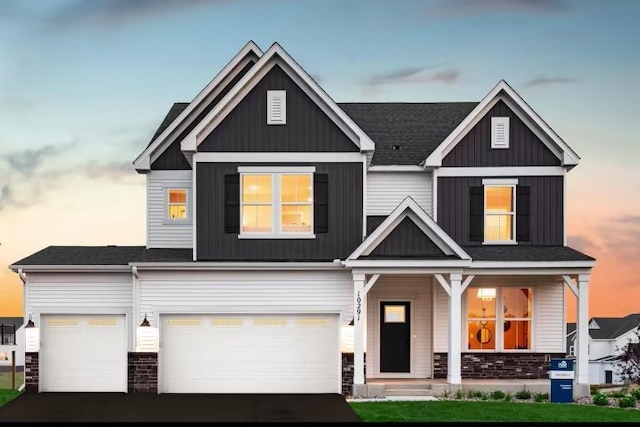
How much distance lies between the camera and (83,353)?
21.4 metres

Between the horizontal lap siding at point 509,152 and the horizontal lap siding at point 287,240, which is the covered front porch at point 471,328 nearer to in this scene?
the horizontal lap siding at point 287,240

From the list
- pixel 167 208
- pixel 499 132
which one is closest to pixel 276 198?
pixel 167 208

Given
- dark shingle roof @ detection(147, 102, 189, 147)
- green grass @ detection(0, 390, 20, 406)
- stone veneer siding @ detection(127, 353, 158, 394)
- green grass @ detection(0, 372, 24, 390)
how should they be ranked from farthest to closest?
dark shingle roof @ detection(147, 102, 189, 147)
green grass @ detection(0, 372, 24, 390)
stone veneer siding @ detection(127, 353, 158, 394)
green grass @ detection(0, 390, 20, 406)

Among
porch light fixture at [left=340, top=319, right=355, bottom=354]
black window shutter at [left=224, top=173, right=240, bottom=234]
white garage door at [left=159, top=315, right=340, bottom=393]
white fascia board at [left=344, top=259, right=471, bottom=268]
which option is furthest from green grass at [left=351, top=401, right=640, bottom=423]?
black window shutter at [left=224, top=173, right=240, bottom=234]

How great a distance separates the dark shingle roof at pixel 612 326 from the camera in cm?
5153

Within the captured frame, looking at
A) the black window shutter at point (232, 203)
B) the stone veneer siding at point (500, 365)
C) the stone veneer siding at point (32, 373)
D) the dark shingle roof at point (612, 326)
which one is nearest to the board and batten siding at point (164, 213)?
the black window shutter at point (232, 203)

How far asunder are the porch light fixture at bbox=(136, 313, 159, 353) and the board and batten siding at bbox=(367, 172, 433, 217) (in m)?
7.09

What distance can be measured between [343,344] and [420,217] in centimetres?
395

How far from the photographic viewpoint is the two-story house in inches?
814

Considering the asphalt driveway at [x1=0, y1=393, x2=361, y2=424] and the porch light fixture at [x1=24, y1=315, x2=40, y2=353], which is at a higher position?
the porch light fixture at [x1=24, y1=315, x2=40, y2=353]

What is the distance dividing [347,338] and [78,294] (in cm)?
767

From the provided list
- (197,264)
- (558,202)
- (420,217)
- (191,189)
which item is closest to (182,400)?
(197,264)

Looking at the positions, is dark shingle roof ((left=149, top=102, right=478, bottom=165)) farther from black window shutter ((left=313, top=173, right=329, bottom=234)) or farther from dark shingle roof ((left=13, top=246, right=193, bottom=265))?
dark shingle roof ((left=13, top=246, right=193, bottom=265))

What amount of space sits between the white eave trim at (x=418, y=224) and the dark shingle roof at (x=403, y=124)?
3.25 m
